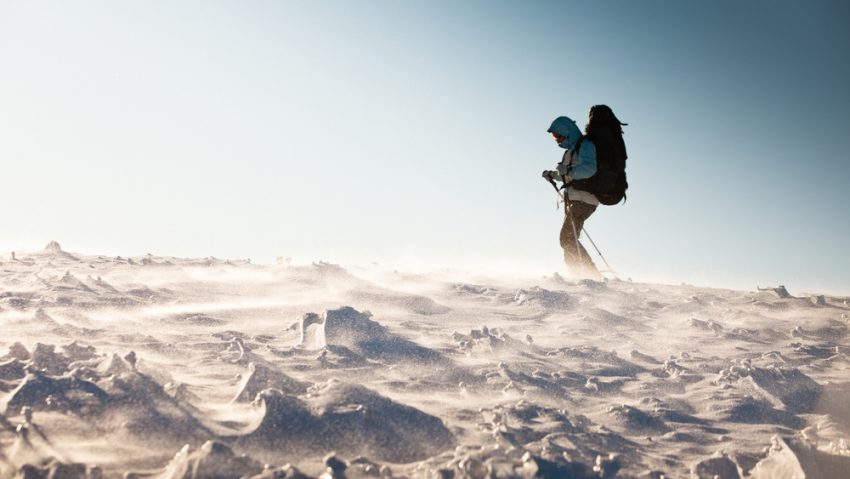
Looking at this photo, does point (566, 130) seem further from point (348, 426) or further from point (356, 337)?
point (348, 426)

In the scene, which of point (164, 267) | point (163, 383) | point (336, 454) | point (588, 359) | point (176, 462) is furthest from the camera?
point (164, 267)

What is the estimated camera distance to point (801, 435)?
3.56m

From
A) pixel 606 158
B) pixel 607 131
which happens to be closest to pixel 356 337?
pixel 606 158

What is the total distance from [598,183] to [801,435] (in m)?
3.88

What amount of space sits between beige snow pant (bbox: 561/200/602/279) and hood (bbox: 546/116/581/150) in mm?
1009

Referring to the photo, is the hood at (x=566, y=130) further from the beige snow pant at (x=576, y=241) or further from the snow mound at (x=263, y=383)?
the snow mound at (x=263, y=383)

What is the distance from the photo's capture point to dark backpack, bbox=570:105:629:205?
6832 mm

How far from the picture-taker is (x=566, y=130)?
6.85 metres

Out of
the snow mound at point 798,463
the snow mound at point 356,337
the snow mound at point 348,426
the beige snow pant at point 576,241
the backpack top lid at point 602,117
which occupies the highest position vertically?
the backpack top lid at point 602,117

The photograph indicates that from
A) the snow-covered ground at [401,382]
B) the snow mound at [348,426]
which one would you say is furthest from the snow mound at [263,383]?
the snow mound at [348,426]

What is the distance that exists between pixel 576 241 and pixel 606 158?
152 centimetres

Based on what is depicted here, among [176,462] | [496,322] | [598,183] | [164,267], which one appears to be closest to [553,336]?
[496,322]

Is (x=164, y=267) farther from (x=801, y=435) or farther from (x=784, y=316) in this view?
(x=784, y=316)

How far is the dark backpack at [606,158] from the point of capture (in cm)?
683
